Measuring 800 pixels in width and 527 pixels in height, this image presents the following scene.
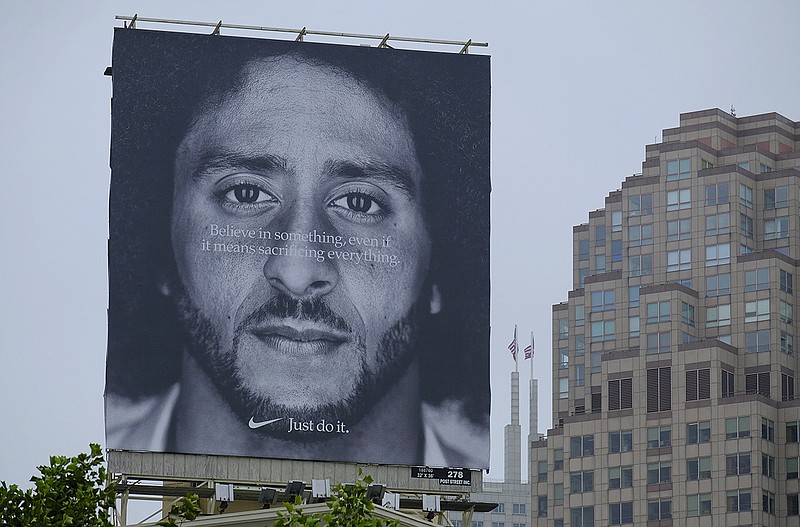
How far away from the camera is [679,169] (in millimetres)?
148875

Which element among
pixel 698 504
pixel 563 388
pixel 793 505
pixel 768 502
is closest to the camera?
pixel 768 502

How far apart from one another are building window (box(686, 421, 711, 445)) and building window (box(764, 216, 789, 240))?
1766 centimetres

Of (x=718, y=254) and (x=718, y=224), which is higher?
(x=718, y=224)

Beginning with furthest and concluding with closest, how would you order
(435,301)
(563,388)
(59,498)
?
(563,388) < (435,301) < (59,498)

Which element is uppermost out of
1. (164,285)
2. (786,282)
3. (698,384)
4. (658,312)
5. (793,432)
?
(786,282)

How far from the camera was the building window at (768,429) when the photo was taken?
136750mm

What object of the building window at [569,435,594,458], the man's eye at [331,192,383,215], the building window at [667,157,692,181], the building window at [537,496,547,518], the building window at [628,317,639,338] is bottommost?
the man's eye at [331,192,383,215]

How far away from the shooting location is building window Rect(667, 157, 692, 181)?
148 m

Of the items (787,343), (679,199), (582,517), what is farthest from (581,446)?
(679,199)

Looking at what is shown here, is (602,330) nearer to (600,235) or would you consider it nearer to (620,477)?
(600,235)

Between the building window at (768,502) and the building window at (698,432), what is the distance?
5.35 m

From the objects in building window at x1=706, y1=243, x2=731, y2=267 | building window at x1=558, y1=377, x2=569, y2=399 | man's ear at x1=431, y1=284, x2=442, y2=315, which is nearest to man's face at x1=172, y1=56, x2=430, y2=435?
man's ear at x1=431, y1=284, x2=442, y2=315

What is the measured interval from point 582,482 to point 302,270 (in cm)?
9241

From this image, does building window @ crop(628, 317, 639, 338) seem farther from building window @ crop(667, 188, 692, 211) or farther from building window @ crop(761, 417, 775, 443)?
building window @ crop(761, 417, 775, 443)
